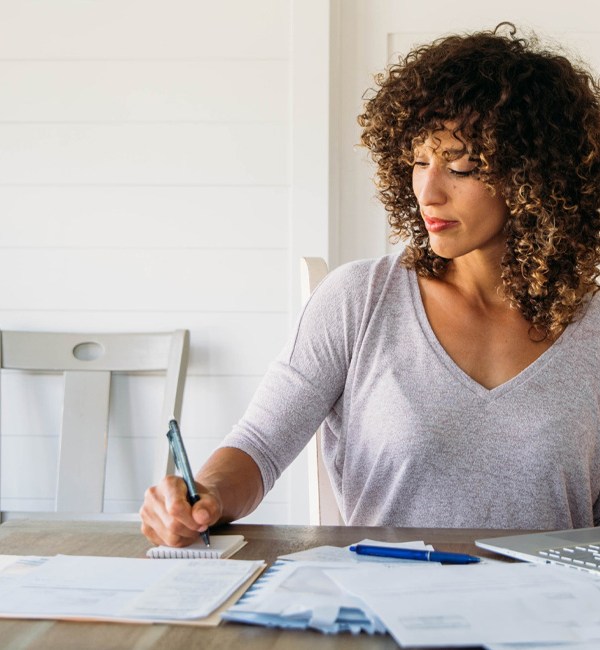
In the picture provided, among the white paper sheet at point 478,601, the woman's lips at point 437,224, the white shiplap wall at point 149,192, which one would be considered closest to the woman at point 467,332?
the woman's lips at point 437,224

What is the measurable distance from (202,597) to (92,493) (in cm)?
158

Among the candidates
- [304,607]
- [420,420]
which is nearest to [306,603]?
[304,607]

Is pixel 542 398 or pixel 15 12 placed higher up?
pixel 15 12

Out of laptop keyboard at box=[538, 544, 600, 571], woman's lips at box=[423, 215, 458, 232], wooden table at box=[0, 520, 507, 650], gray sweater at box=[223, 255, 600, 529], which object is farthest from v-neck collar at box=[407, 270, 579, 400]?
laptop keyboard at box=[538, 544, 600, 571]

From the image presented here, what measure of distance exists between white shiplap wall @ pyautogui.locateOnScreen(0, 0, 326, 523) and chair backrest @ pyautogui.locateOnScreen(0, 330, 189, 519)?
7 cm

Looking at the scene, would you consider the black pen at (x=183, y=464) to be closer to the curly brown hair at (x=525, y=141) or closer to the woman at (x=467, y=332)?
the woman at (x=467, y=332)

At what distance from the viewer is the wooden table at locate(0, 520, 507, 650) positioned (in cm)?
69

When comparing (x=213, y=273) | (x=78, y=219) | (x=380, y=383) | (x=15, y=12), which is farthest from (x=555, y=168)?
(x=15, y=12)

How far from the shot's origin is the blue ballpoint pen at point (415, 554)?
0.90 meters

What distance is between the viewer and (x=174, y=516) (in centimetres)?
98

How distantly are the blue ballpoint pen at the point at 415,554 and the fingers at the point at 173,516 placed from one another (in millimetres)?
172

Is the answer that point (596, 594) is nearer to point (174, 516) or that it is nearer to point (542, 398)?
point (174, 516)

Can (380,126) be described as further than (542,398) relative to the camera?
Yes

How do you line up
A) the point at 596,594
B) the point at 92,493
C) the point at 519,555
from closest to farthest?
the point at 596,594, the point at 519,555, the point at 92,493
